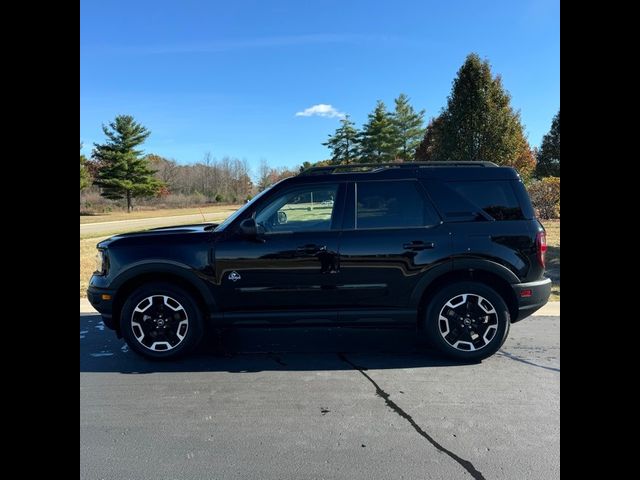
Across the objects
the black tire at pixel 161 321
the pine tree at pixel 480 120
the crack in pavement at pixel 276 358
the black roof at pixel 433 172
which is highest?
the pine tree at pixel 480 120

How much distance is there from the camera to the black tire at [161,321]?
14.2ft

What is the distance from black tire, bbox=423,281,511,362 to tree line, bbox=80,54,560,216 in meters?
1.94

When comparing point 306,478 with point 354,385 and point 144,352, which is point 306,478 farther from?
point 144,352

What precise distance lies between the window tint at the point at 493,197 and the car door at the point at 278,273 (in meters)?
1.33

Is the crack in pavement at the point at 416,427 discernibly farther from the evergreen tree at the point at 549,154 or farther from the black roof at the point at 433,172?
the evergreen tree at the point at 549,154

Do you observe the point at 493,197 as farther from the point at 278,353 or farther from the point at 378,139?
the point at 378,139

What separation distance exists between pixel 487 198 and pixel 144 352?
378 cm

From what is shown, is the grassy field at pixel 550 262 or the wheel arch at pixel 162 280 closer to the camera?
the wheel arch at pixel 162 280

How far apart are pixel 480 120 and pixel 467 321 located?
15001 millimetres

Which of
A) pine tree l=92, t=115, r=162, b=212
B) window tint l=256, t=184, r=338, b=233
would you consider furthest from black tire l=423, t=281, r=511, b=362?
pine tree l=92, t=115, r=162, b=212

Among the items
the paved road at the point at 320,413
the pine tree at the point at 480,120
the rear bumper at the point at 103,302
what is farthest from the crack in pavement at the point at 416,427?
the pine tree at the point at 480,120

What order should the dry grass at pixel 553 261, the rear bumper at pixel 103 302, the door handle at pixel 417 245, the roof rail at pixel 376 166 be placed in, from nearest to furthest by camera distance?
the door handle at pixel 417 245 → the rear bumper at pixel 103 302 → the roof rail at pixel 376 166 → the dry grass at pixel 553 261

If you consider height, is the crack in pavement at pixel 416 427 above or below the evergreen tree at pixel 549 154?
below
